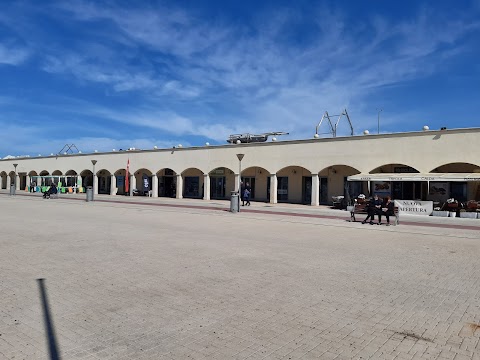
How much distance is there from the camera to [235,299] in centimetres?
550

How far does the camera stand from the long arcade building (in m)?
23.5

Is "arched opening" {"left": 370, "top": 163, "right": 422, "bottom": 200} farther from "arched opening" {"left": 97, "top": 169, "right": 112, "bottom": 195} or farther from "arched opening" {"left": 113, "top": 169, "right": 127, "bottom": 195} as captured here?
"arched opening" {"left": 97, "top": 169, "right": 112, "bottom": 195}

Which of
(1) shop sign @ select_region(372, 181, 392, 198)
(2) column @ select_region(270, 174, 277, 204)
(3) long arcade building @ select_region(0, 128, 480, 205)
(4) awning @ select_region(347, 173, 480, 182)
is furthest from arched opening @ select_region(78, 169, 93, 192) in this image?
(1) shop sign @ select_region(372, 181, 392, 198)

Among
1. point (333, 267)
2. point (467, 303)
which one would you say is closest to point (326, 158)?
point (333, 267)

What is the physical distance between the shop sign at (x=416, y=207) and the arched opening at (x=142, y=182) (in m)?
26.2

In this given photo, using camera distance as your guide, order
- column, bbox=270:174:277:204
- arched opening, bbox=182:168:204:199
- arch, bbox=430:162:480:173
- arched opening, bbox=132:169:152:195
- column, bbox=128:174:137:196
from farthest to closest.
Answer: column, bbox=128:174:137:196 < arched opening, bbox=132:169:152:195 < arched opening, bbox=182:168:204:199 < column, bbox=270:174:277:204 < arch, bbox=430:162:480:173

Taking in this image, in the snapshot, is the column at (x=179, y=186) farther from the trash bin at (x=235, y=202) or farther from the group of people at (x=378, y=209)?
the group of people at (x=378, y=209)

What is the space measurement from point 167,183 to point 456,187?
90.5 feet

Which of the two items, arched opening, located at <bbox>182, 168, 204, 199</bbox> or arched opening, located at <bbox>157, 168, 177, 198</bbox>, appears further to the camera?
→ arched opening, located at <bbox>157, 168, 177, 198</bbox>

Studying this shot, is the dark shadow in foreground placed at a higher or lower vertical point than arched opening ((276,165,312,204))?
lower

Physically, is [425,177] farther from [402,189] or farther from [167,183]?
[167,183]

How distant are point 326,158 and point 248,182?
874 centimetres

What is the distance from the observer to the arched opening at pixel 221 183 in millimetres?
35688

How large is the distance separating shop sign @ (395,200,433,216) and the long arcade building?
1.29 m
